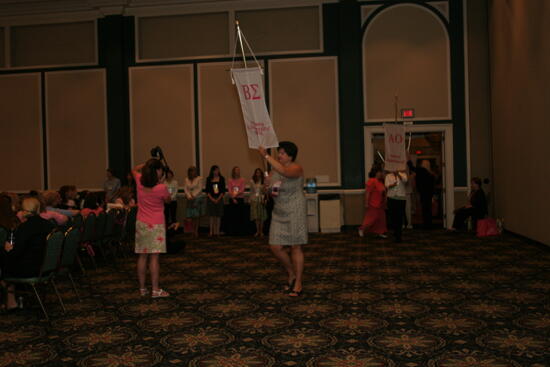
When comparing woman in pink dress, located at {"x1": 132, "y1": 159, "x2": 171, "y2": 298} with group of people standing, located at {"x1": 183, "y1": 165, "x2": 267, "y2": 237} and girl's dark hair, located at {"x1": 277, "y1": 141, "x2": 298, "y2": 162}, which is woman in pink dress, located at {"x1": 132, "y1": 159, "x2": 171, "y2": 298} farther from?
group of people standing, located at {"x1": 183, "y1": 165, "x2": 267, "y2": 237}

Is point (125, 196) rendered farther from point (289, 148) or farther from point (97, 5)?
point (97, 5)

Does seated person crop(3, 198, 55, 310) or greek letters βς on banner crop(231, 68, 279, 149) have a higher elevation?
greek letters βς on banner crop(231, 68, 279, 149)

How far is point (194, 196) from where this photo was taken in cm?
1056

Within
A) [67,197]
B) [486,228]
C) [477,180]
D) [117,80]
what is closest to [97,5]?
[117,80]

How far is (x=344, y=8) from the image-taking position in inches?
424

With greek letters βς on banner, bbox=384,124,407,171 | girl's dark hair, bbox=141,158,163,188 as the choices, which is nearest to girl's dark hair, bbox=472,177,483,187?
greek letters βς on banner, bbox=384,124,407,171

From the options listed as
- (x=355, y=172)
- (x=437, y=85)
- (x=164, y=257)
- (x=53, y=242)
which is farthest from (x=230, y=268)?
(x=437, y=85)

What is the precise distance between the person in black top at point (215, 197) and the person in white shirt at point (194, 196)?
158 mm

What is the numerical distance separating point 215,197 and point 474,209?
4.79 meters

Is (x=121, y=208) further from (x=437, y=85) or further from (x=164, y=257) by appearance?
(x=437, y=85)

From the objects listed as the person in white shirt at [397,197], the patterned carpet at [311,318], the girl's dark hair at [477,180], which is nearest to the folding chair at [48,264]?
the patterned carpet at [311,318]

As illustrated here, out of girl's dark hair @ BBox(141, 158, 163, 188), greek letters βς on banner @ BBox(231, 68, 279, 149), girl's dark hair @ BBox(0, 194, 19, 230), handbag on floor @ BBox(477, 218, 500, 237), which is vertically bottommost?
handbag on floor @ BBox(477, 218, 500, 237)

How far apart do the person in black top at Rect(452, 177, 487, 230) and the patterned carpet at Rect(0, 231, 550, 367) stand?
2560mm

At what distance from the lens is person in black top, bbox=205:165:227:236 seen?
34.6 ft
